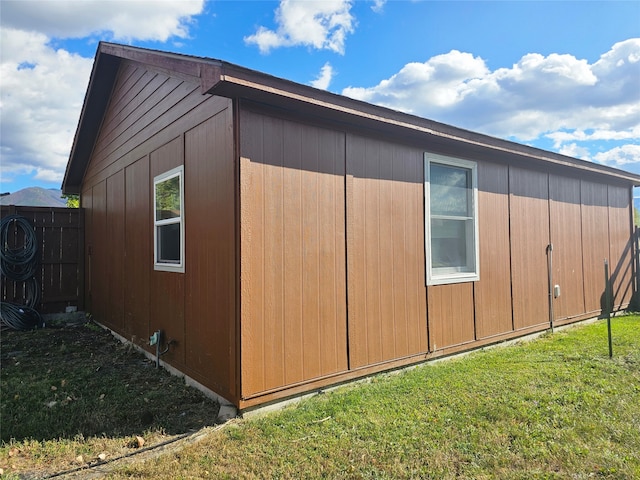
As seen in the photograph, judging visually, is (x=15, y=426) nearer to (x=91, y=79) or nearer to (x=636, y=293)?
(x=91, y=79)

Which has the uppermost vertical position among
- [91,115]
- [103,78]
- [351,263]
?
[103,78]

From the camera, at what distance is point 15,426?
3125mm

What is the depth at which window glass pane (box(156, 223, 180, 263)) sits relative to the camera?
178 inches

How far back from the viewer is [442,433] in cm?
277

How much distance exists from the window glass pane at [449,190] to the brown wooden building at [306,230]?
21mm

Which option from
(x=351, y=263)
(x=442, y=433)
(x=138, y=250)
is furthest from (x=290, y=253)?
(x=138, y=250)

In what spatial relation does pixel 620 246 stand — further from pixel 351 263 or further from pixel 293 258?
pixel 293 258

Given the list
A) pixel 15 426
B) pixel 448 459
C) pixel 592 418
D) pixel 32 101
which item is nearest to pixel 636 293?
pixel 592 418

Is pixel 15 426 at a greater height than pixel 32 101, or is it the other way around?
pixel 32 101

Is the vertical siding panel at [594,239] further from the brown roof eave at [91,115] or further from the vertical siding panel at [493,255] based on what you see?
the brown roof eave at [91,115]

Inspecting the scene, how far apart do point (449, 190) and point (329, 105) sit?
2.26 meters

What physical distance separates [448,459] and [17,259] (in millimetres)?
8446

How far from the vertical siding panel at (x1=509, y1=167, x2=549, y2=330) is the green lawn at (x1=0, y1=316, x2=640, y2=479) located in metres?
1.70

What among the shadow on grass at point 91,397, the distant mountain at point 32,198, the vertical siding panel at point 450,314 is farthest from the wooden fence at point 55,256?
the distant mountain at point 32,198
